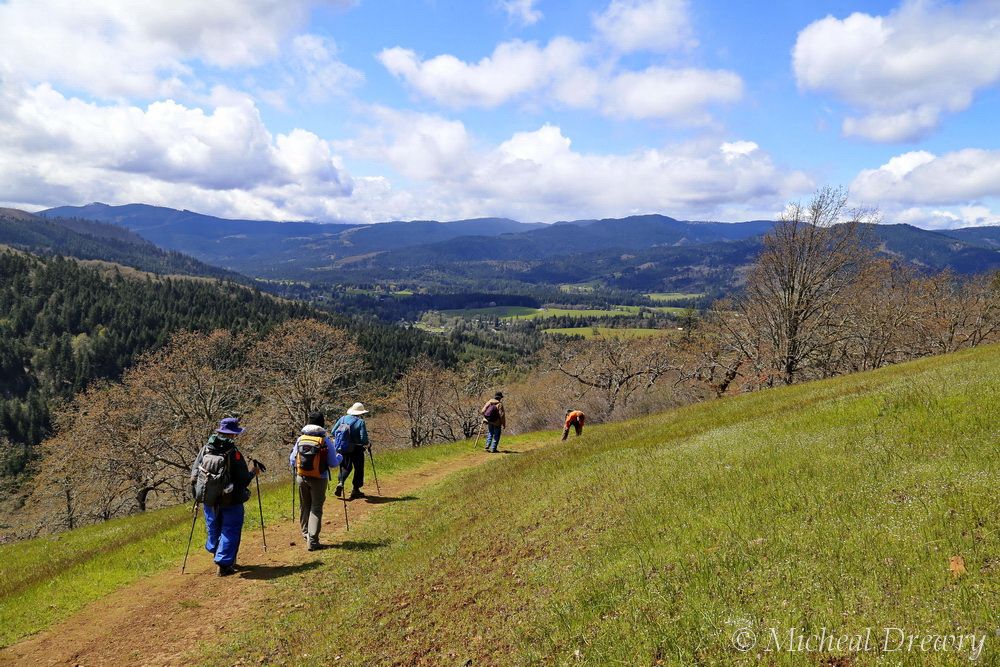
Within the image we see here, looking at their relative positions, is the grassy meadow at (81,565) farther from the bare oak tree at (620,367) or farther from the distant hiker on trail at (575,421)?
the bare oak tree at (620,367)

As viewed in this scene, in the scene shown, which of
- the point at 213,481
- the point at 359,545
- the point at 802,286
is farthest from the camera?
the point at 802,286

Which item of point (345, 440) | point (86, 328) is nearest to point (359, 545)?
point (345, 440)

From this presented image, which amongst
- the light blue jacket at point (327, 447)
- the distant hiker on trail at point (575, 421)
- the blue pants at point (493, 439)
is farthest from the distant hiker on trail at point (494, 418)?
the light blue jacket at point (327, 447)

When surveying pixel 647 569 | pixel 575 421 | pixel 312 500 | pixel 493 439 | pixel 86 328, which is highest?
pixel 647 569

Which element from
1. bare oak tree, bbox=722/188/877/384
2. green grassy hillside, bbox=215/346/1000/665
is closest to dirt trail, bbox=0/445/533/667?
green grassy hillside, bbox=215/346/1000/665

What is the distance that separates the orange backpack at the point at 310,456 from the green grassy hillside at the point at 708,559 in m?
2.12

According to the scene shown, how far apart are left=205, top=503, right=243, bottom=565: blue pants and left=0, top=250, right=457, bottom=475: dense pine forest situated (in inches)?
3884

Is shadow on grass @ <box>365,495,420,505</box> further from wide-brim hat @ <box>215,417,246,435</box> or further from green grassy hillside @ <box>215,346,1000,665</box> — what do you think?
wide-brim hat @ <box>215,417,246,435</box>

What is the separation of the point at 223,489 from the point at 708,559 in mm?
9451

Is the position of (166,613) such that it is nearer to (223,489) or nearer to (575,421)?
(223,489)

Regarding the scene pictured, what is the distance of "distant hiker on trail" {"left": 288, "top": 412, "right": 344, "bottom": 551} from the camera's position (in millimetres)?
11781

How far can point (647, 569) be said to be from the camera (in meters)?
6.75

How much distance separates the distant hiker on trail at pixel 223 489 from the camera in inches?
401

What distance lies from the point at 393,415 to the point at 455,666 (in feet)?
200
